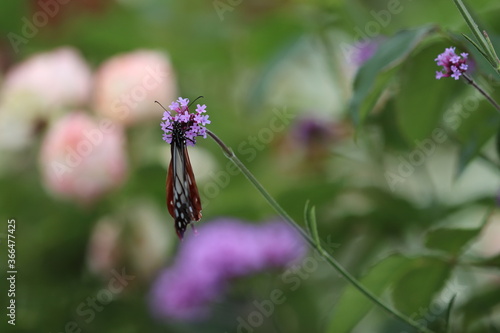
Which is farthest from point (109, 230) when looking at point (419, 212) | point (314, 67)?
point (314, 67)

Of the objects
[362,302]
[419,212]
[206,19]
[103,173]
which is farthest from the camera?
[206,19]

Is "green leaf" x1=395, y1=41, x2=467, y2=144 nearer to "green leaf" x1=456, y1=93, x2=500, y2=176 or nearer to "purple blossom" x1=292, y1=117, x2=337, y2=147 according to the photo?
"green leaf" x1=456, y1=93, x2=500, y2=176

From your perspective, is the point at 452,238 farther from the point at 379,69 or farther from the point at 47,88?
the point at 47,88

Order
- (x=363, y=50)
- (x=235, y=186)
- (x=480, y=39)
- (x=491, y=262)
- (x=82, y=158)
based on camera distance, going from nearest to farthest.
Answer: (x=480, y=39), (x=491, y=262), (x=363, y=50), (x=82, y=158), (x=235, y=186)

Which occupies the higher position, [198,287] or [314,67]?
[314,67]

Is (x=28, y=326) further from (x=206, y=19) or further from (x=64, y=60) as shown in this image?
(x=206, y=19)

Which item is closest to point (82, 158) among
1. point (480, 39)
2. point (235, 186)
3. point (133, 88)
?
point (133, 88)
